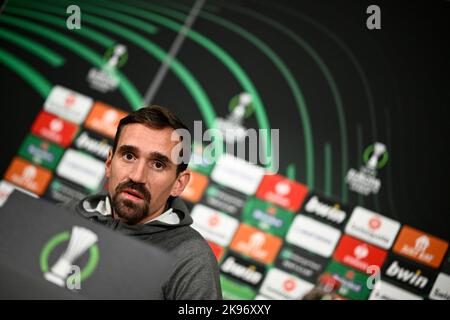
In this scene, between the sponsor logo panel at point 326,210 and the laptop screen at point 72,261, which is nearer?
the laptop screen at point 72,261

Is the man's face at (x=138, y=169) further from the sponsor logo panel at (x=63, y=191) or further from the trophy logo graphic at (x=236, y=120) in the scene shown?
the sponsor logo panel at (x=63, y=191)

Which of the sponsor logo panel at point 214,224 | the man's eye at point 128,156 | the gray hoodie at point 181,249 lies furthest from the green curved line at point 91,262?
the sponsor logo panel at point 214,224

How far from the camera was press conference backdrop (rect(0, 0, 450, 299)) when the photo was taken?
2.74 m

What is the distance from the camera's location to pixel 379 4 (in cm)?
291

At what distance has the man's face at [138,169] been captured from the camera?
1374 mm

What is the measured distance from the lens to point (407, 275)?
8.79 feet

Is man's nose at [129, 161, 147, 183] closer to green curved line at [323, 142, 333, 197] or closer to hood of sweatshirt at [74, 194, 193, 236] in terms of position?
hood of sweatshirt at [74, 194, 193, 236]

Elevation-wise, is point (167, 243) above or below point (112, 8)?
below

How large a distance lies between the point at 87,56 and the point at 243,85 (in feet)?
3.24

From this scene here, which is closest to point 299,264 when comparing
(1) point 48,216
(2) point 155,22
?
(2) point 155,22

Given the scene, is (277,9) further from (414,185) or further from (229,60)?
(414,185)

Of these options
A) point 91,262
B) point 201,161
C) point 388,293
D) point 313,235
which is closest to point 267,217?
point 313,235

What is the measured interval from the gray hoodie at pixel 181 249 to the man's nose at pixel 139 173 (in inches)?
5.2

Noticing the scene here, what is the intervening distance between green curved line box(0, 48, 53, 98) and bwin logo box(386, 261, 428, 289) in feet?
7.39
